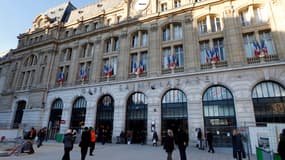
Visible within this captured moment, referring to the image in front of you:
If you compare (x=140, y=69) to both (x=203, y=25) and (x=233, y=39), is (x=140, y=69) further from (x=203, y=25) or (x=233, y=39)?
(x=233, y=39)

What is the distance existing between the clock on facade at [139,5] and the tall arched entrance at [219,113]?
14.6 metres

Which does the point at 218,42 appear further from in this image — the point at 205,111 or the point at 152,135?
the point at 152,135

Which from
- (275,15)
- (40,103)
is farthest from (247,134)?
(40,103)

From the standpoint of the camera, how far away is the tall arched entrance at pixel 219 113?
15.3m

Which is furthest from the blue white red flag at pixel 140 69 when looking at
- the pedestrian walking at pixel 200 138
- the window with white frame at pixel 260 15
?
the window with white frame at pixel 260 15

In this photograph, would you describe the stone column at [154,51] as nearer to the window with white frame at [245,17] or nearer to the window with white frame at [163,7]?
the window with white frame at [163,7]

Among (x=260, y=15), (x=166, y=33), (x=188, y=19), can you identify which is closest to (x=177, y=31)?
(x=166, y=33)

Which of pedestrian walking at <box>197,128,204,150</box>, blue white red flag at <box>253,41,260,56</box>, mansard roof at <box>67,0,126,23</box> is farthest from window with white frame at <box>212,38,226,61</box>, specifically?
mansard roof at <box>67,0,126,23</box>

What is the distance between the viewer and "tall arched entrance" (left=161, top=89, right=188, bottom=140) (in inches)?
683

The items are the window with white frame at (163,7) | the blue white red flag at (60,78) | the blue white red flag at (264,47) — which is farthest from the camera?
the blue white red flag at (60,78)

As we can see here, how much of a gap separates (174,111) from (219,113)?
4230 millimetres

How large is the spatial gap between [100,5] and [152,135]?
23777 millimetres

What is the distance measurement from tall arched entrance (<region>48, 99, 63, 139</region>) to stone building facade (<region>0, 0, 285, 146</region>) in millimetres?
134

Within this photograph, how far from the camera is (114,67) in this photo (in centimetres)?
2264
